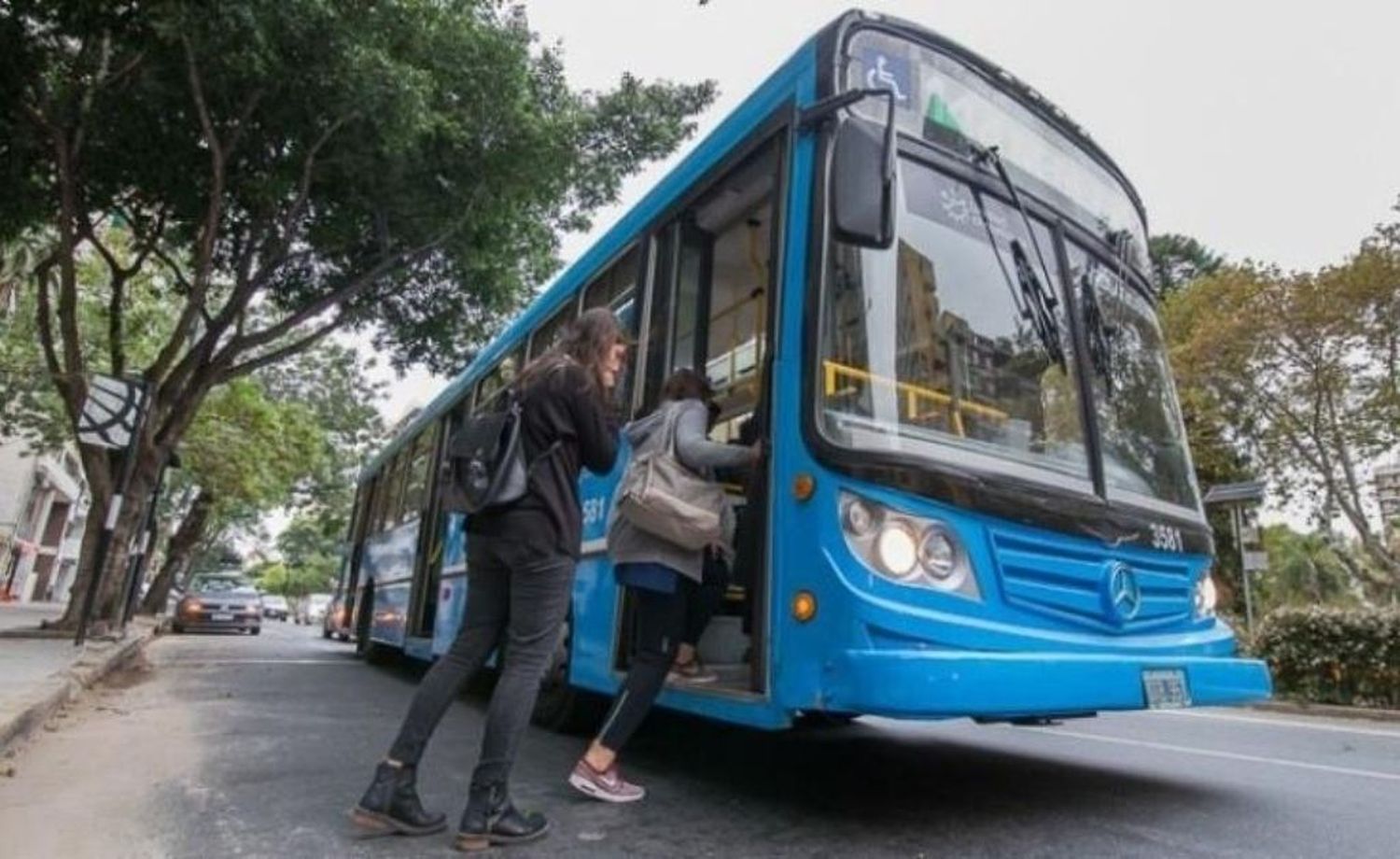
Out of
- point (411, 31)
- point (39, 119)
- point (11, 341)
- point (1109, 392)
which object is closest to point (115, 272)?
point (39, 119)

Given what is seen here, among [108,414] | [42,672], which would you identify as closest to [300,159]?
[108,414]

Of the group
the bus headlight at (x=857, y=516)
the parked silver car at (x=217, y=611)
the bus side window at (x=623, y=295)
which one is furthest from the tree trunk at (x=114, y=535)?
the parked silver car at (x=217, y=611)

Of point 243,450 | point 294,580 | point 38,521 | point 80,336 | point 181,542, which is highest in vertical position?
point 294,580

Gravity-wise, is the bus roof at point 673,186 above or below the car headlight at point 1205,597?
above

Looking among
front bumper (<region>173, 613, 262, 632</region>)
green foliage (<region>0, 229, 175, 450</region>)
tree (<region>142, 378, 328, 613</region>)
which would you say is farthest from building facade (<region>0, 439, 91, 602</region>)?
front bumper (<region>173, 613, 262, 632</region>)

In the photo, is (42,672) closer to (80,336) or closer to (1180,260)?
(80,336)

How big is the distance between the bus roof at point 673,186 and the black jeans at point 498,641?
7.05ft

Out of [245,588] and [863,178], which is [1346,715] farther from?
[245,588]

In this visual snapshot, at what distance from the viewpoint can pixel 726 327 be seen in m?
5.28

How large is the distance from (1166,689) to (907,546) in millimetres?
1173

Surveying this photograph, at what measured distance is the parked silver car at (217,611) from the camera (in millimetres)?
24328

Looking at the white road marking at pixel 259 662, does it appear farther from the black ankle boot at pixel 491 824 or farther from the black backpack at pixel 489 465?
the black ankle boot at pixel 491 824

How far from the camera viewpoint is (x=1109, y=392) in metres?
4.16

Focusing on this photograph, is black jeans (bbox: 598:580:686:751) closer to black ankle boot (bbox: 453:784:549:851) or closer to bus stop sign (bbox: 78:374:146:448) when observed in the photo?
black ankle boot (bbox: 453:784:549:851)
